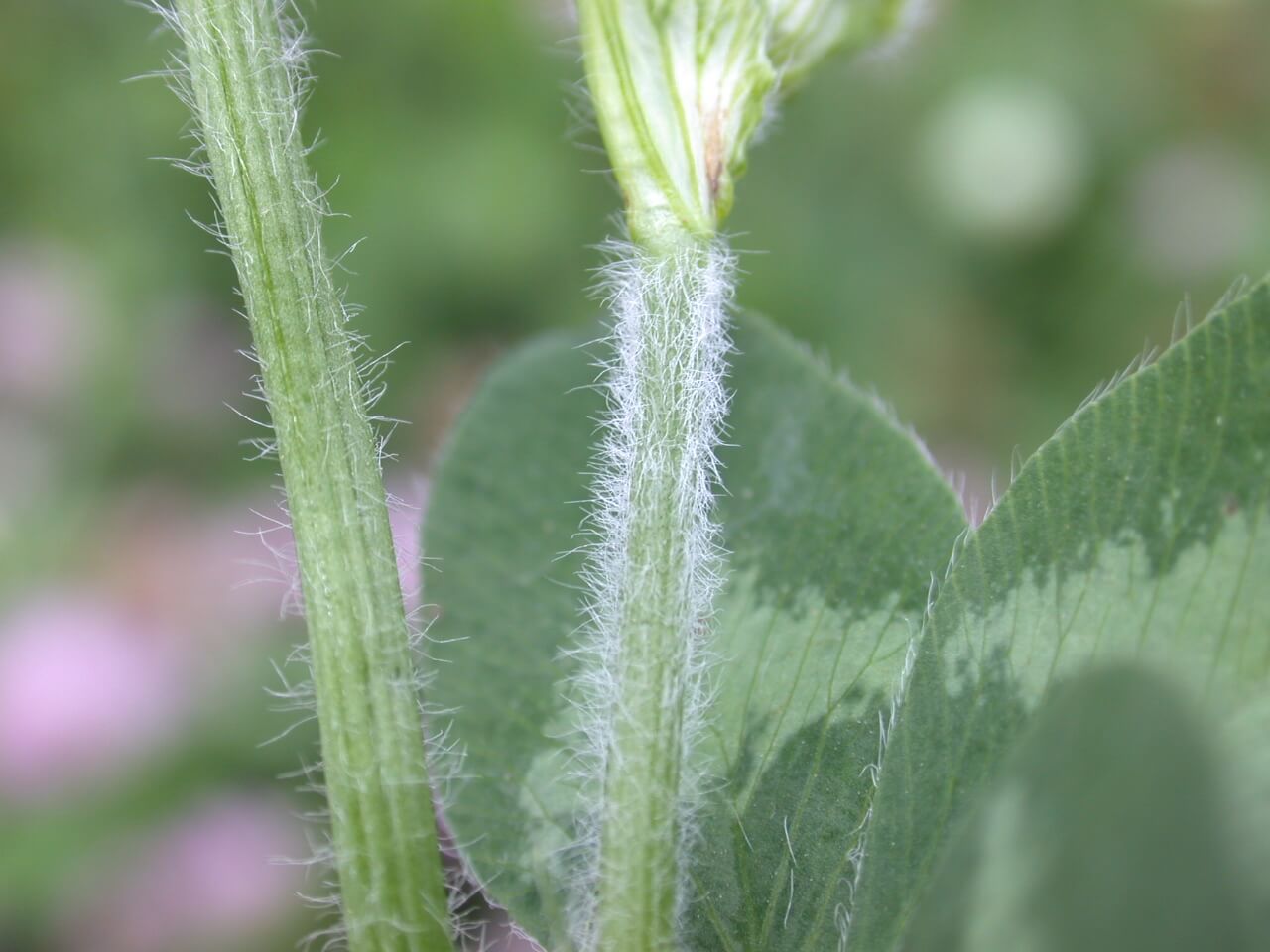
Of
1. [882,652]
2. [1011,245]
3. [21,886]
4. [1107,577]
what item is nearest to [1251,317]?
[1107,577]

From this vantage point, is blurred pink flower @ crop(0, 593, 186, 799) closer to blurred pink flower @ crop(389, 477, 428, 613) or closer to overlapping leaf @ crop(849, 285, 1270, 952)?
blurred pink flower @ crop(389, 477, 428, 613)

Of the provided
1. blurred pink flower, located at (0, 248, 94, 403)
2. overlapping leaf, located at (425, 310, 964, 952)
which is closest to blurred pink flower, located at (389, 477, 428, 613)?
overlapping leaf, located at (425, 310, 964, 952)

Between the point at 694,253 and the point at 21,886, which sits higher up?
the point at 694,253

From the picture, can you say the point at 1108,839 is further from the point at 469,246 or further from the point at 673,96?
the point at 469,246

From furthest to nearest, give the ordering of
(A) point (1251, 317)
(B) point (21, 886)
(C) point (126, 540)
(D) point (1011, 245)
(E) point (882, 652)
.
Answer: (D) point (1011, 245)
(C) point (126, 540)
(B) point (21, 886)
(E) point (882, 652)
(A) point (1251, 317)

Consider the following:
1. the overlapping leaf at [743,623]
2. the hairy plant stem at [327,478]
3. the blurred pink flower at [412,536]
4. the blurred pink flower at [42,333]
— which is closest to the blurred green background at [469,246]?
the blurred pink flower at [42,333]

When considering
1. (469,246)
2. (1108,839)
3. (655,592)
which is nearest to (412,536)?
(655,592)

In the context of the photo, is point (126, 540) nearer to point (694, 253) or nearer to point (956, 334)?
point (956, 334)
